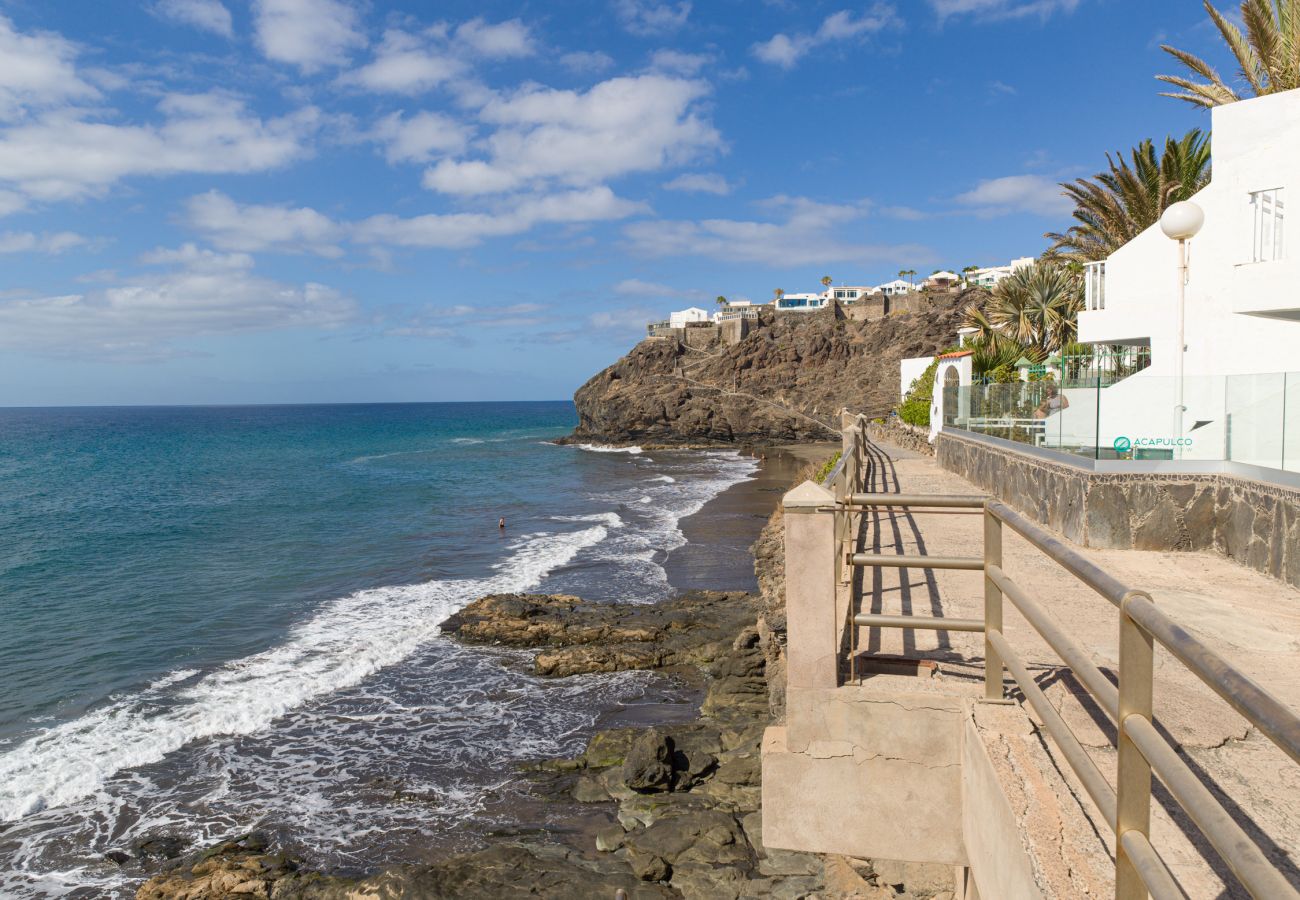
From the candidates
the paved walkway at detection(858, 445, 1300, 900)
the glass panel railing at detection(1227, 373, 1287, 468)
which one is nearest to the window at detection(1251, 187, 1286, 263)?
Answer: the glass panel railing at detection(1227, 373, 1287, 468)

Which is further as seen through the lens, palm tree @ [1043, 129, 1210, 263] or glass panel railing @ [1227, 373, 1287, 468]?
palm tree @ [1043, 129, 1210, 263]

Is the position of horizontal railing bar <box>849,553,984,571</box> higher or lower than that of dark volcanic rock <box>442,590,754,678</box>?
higher

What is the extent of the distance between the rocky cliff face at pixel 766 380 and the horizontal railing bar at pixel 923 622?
244 ft

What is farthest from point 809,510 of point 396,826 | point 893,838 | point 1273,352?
point 1273,352

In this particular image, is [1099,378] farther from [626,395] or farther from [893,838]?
[626,395]

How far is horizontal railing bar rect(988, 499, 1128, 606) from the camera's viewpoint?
2229 mm

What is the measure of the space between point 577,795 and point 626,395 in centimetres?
7810

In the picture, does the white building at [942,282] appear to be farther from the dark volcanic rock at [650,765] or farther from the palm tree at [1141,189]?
the dark volcanic rock at [650,765]

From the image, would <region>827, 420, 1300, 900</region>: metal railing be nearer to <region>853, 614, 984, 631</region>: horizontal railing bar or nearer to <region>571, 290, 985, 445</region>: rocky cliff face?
<region>853, 614, 984, 631</region>: horizontal railing bar

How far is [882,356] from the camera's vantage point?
8606cm

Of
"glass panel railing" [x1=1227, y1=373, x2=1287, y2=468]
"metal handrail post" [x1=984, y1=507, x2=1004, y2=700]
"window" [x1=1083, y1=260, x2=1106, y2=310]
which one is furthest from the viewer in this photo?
"window" [x1=1083, y1=260, x2=1106, y2=310]

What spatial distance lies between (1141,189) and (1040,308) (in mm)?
5829

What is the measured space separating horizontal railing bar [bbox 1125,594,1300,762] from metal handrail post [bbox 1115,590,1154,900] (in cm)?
6

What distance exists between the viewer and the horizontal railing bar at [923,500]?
4.29 m
